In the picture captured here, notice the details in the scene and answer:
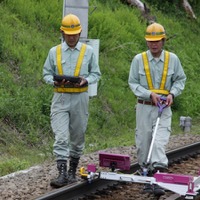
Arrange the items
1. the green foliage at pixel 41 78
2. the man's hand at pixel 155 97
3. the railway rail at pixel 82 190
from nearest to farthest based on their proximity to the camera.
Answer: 1. the railway rail at pixel 82 190
2. the man's hand at pixel 155 97
3. the green foliage at pixel 41 78

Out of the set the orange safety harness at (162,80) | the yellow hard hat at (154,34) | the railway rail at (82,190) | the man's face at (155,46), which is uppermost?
the yellow hard hat at (154,34)

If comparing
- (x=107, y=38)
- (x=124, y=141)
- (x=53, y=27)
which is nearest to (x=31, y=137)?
(x=124, y=141)

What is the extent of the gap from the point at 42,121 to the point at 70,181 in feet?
14.9

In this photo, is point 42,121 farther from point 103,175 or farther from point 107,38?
point 107,38

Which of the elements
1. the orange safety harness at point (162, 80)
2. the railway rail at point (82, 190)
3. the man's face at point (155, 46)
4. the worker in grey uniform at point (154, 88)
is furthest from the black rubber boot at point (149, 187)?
the man's face at point (155, 46)

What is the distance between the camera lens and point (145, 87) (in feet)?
32.4

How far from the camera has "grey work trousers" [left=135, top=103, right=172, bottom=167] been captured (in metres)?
9.74

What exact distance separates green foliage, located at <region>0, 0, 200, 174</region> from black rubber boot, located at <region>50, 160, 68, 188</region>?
5.95 ft

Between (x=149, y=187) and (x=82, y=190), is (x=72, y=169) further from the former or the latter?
(x=149, y=187)

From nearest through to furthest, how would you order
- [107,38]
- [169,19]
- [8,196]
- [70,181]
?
[8,196]
[70,181]
[107,38]
[169,19]

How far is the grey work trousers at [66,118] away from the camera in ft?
33.1

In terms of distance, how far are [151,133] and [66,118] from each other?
1156 millimetres

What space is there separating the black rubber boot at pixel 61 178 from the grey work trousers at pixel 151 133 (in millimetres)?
1042

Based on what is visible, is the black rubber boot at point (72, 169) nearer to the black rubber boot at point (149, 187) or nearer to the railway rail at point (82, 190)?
the railway rail at point (82, 190)
